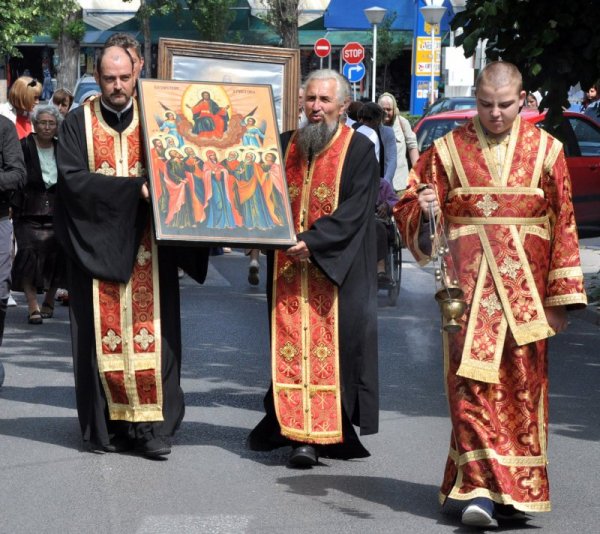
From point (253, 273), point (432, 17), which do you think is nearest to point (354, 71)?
point (432, 17)

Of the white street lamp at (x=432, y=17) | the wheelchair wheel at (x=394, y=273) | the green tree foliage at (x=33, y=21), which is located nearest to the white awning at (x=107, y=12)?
the green tree foliage at (x=33, y=21)

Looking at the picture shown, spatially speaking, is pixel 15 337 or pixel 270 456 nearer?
pixel 270 456

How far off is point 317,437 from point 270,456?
1.23 ft

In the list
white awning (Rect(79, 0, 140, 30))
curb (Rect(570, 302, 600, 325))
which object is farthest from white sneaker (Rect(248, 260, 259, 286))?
white awning (Rect(79, 0, 140, 30))

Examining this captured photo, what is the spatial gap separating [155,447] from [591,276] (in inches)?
326

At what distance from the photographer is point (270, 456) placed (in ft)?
23.2

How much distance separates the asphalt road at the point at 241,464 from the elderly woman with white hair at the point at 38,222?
1.05 m

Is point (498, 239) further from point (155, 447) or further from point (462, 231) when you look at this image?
point (155, 447)

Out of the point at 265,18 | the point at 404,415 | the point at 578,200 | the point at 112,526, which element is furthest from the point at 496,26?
the point at 265,18

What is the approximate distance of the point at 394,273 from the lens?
1311cm

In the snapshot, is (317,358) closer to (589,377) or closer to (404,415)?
(404,415)

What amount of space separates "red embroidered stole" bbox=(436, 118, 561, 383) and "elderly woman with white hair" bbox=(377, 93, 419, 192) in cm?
829

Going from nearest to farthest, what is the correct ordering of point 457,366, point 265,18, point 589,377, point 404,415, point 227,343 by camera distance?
point 457,366, point 404,415, point 589,377, point 227,343, point 265,18

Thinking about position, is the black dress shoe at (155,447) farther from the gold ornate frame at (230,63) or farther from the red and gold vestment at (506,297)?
the gold ornate frame at (230,63)
